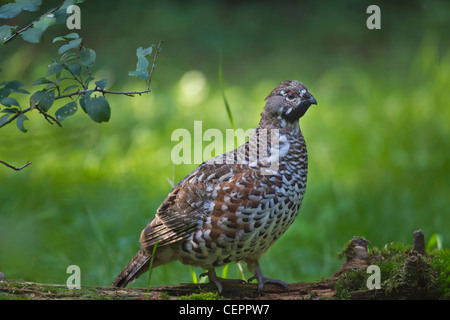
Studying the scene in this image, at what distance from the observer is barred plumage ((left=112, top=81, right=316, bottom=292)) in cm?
373

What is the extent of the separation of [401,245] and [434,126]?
3501mm

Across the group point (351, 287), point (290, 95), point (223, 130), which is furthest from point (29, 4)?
point (223, 130)

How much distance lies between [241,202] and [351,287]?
80cm

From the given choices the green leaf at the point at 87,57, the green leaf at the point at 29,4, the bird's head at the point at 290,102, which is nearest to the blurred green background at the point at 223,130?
the bird's head at the point at 290,102

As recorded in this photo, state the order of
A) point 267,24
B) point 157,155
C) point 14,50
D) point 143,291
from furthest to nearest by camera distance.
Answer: point 267,24
point 14,50
point 157,155
point 143,291

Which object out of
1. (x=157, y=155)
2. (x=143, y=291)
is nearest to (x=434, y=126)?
(x=157, y=155)

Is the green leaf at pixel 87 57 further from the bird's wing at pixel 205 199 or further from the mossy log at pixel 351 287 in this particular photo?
the mossy log at pixel 351 287

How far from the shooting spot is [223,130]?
7266mm

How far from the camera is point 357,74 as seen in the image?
8.93m

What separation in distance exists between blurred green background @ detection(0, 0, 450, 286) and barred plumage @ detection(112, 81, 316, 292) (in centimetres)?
114

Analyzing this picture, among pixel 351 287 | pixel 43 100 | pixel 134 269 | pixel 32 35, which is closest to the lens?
pixel 32 35

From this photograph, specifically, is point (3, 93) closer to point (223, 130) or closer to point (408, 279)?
point (408, 279)

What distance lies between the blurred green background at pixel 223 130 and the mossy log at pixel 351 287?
1.25 meters

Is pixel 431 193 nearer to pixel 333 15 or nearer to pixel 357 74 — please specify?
pixel 357 74
